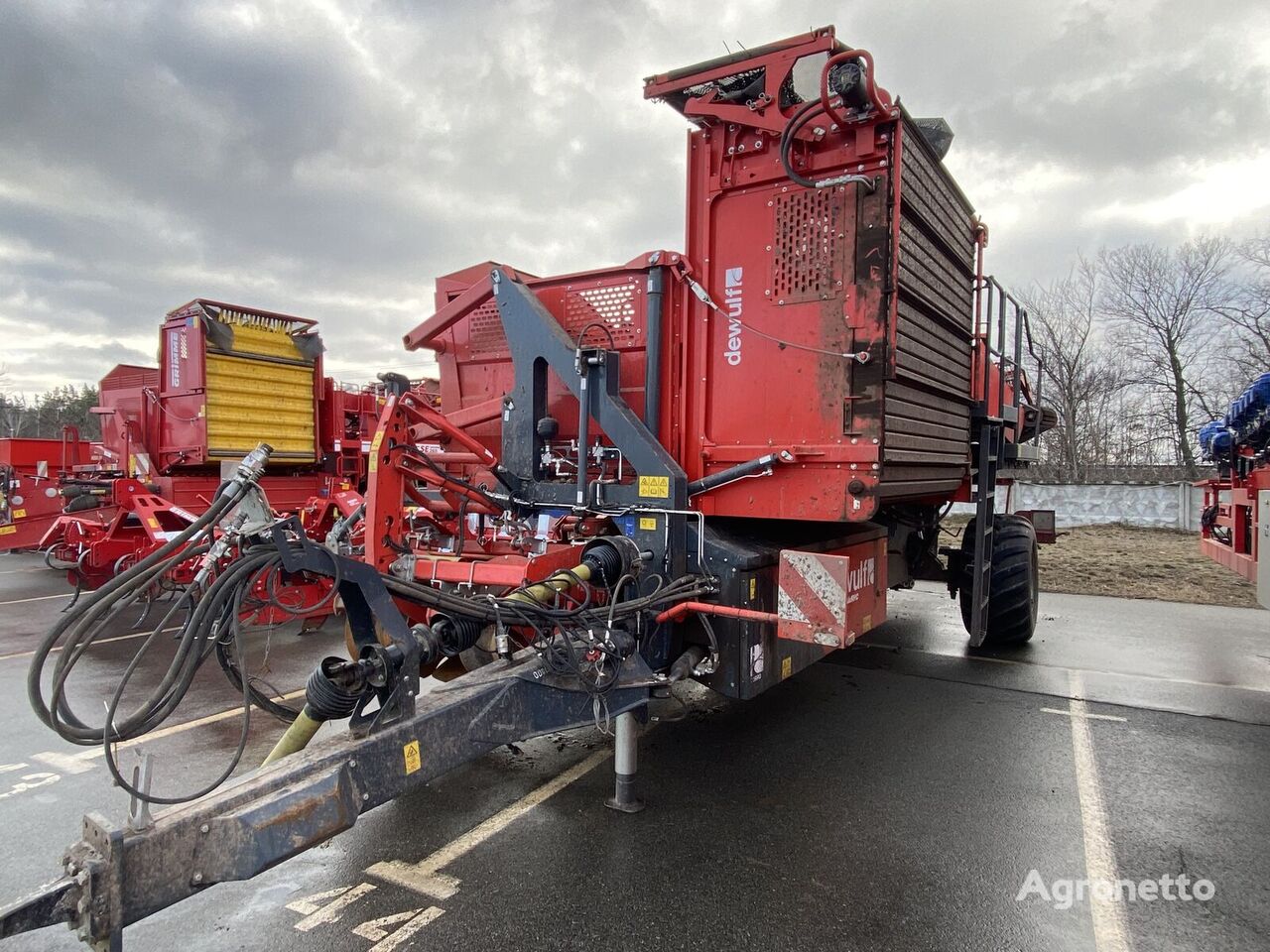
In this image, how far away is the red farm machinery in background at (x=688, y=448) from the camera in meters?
3.08

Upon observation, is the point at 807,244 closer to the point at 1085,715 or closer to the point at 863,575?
the point at 863,575

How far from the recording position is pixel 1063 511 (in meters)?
20.6

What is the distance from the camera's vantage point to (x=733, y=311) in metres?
4.10

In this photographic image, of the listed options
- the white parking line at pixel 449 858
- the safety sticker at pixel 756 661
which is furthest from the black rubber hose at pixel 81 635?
the safety sticker at pixel 756 661

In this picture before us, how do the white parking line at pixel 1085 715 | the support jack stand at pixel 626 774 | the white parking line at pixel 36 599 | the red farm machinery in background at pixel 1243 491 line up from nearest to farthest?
the support jack stand at pixel 626 774, the white parking line at pixel 1085 715, the red farm machinery in background at pixel 1243 491, the white parking line at pixel 36 599

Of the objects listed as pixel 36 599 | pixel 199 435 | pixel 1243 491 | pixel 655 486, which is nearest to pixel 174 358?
pixel 199 435

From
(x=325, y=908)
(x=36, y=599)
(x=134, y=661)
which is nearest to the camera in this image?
(x=134, y=661)

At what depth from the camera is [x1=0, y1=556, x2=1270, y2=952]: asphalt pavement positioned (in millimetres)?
2861

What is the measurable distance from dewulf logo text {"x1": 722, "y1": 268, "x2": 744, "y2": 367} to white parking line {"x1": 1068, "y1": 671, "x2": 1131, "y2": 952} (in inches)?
110

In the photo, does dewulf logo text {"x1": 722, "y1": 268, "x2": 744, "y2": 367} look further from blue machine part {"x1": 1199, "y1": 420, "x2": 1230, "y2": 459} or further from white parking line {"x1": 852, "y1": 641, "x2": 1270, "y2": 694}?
blue machine part {"x1": 1199, "y1": 420, "x2": 1230, "y2": 459}

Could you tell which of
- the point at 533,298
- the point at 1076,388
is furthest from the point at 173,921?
the point at 1076,388

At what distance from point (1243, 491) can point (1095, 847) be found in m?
4.16

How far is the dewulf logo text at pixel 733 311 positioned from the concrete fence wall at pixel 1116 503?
53.4ft

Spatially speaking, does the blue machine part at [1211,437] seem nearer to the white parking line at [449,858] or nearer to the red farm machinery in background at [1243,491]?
the red farm machinery in background at [1243,491]
